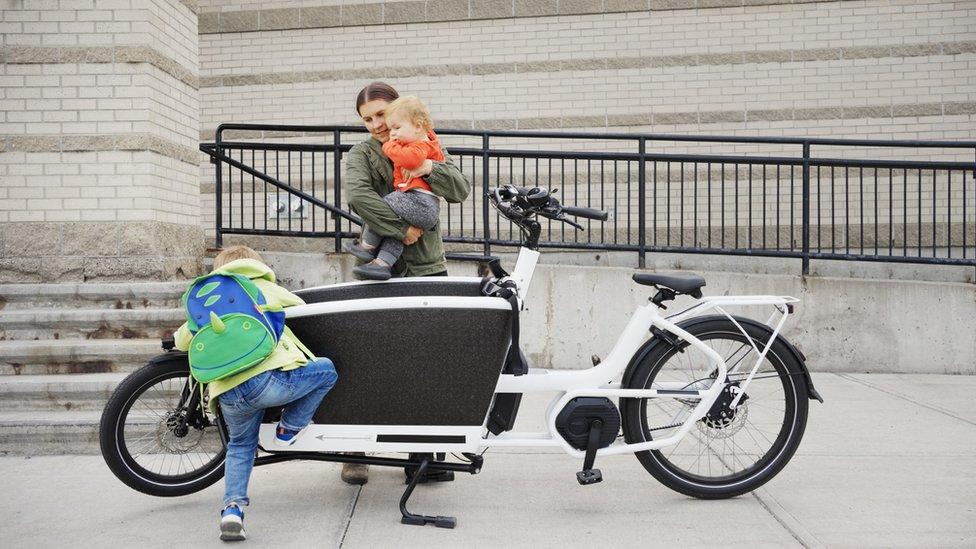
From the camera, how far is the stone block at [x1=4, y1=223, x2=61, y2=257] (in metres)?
5.79

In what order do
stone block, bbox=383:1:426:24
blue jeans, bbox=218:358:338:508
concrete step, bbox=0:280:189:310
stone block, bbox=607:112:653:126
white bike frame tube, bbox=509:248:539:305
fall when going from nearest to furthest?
blue jeans, bbox=218:358:338:508 → white bike frame tube, bbox=509:248:539:305 → concrete step, bbox=0:280:189:310 → stone block, bbox=607:112:653:126 → stone block, bbox=383:1:426:24

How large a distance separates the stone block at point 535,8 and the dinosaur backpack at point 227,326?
715 cm

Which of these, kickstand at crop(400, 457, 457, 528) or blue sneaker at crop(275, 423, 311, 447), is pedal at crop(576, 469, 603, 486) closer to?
kickstand at crop(400, 457, 457, 528)

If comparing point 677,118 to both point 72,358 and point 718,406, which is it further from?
point 72,358

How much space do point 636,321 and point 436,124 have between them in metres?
6.50

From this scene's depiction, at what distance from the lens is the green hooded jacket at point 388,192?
3654 millimetres

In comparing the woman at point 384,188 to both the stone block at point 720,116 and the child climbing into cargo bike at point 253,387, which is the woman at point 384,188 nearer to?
the child climbing into cargo bike at point 253,387

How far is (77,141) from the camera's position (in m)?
5.80

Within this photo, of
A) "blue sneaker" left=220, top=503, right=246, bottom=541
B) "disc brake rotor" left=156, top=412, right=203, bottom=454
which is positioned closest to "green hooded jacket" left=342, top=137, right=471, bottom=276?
"disc brake rotor" left=156, top=412, right=203, bottom=454

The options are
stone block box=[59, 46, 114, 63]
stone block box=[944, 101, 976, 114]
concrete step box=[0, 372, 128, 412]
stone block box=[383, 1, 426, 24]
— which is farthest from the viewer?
stone block box=[383, 1, 426, 24]

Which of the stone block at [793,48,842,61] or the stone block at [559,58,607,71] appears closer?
the stone block at [793,48,842,61]

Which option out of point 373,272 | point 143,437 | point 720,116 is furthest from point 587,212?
point 720,116

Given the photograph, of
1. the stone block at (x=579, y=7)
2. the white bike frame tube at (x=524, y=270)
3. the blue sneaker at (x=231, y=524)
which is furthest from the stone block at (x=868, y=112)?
the blue sneaker at (x=231, y=524)

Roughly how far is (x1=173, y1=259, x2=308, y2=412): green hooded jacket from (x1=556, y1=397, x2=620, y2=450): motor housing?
1.13m
